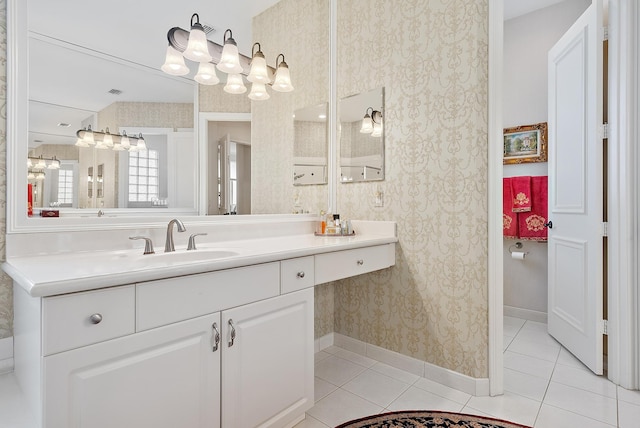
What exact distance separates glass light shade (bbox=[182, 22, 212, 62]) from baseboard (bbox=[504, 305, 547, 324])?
332 cm

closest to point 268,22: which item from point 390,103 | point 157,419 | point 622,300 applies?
point 390,103

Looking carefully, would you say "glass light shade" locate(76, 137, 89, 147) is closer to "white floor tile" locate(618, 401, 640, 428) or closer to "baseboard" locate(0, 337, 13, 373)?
"baseboard" locate(0, 337, 13, 373)

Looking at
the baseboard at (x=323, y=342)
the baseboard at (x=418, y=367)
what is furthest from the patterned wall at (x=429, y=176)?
the baseboard at (x=323, y=342)

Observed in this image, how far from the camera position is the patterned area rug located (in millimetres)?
1568

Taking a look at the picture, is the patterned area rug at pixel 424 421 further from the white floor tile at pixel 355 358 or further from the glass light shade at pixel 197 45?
the glass light shade at pixel 197 45

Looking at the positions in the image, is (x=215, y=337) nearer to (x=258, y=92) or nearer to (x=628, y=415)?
(x=258, y=92)

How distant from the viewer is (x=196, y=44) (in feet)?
5.82

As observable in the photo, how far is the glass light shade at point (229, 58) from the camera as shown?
1.92m

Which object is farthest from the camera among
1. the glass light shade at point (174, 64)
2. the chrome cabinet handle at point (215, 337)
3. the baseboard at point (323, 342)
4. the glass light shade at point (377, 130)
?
the baseboard at point (323, 342)

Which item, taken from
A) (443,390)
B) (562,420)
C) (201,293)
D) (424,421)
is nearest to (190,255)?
(201,293)

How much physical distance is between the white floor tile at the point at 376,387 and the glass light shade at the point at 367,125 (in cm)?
161

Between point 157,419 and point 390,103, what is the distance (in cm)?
205

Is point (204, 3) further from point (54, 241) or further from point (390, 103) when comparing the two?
point (54, 241)

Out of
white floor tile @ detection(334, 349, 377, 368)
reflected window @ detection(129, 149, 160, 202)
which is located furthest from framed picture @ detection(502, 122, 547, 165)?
reflected window @ detection(129, 149, 160, 202)
